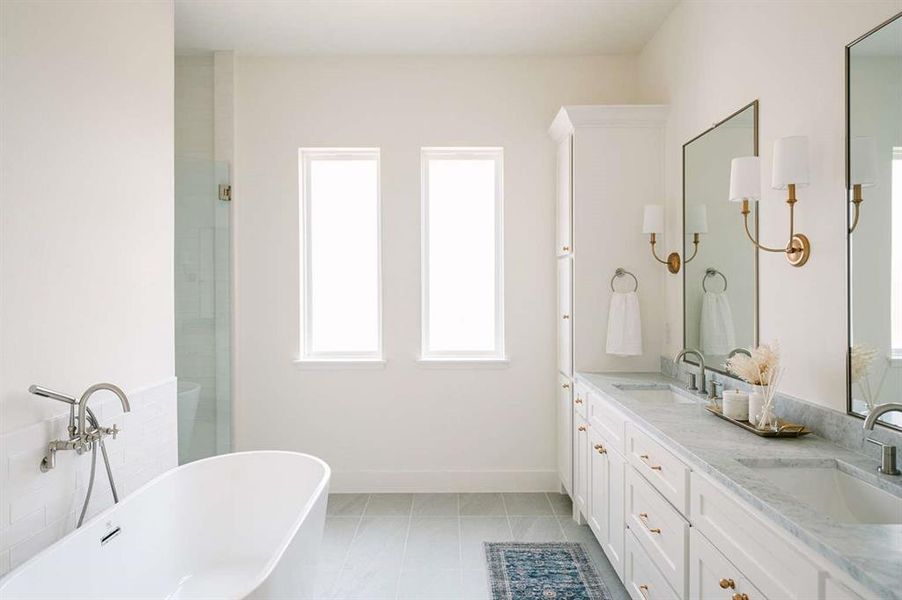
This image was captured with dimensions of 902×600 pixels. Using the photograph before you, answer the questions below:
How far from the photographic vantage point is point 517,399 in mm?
3695

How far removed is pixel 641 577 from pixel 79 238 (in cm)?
249

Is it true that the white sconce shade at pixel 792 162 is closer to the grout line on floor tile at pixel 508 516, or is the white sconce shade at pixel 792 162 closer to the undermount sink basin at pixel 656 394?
the undermount sink basin at pixel 656 394

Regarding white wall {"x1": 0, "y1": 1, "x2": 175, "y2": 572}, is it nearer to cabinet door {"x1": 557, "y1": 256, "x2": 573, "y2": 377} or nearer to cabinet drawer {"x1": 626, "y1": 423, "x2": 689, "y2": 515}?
cabinet drawer {"x1": 626, "y1": 423, "x2": 689, "y2": 515}

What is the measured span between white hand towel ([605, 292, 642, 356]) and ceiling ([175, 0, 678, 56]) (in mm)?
1641

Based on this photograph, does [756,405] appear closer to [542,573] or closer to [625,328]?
[625,328]

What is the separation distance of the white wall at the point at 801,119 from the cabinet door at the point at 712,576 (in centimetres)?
66

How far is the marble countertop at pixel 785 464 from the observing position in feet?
3.27

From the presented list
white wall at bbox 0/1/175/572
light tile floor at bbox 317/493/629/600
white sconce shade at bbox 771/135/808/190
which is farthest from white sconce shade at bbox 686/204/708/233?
white wall at bbox 0/1/175/572

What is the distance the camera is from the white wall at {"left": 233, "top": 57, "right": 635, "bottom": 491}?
365 cm

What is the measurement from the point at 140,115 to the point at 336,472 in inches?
96.7

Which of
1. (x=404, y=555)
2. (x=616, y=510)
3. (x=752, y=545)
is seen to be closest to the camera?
(x=752, y=545)

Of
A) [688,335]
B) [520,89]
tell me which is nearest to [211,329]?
[520,89]

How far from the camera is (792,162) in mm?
1826

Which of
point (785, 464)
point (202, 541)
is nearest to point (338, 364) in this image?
point (202, 541)
